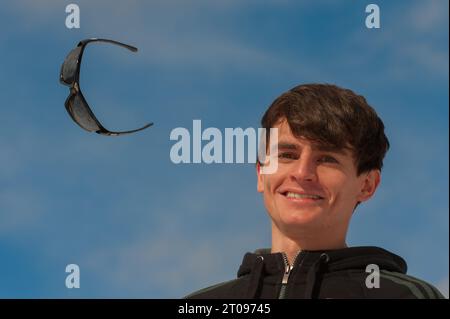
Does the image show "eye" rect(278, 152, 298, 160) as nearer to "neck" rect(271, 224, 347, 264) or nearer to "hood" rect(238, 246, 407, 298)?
"neck" rect(271, 224, 347, 264)

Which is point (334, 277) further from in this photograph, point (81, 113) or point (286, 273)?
point (81, 113)

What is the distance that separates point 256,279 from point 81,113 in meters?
3.19

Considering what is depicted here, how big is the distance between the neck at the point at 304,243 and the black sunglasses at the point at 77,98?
103 inches

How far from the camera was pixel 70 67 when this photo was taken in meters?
7.23

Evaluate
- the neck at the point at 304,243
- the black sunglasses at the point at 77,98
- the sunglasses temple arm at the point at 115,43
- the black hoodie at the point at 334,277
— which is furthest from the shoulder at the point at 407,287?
the sunglasses temple arm at the point at 115,43

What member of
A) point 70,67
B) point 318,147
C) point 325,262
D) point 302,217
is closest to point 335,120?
point 318,147

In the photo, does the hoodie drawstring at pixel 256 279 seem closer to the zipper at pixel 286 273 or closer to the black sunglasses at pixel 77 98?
the zipper at pixel 286 273

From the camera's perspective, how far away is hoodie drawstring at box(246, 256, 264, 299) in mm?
5077

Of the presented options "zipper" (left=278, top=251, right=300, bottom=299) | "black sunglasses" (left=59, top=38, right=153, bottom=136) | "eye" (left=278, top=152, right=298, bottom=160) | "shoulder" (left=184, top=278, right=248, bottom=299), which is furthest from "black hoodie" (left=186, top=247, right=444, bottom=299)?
"black sunglasses" (left=59, top=38, right=153, bottom=136)

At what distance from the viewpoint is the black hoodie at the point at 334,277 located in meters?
4.79

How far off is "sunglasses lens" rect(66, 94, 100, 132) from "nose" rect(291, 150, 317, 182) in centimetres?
300

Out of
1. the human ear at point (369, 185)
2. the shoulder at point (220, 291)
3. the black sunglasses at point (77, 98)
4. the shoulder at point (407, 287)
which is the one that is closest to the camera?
the shoulder at point (407, 287)
